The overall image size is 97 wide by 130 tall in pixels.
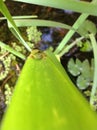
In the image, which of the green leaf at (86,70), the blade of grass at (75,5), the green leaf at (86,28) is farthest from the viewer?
the green leaf at (86,70)

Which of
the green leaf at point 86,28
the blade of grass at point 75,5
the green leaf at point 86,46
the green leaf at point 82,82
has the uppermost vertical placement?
the blade of grass at point 75,5

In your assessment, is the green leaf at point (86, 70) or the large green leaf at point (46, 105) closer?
the large green leaf at point (46, 105)

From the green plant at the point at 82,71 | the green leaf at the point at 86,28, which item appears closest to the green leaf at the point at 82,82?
the green plant at the point at 82,71

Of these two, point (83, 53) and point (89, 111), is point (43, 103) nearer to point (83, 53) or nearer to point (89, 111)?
point (89, 111)

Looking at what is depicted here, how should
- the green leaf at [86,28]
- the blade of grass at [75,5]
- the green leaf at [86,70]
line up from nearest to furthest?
the blade of grass at [75,5], the green leaf at [86,28], the green leaf at [86,70]

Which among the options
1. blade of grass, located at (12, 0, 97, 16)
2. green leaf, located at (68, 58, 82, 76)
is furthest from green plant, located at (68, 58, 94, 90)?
blade of grass, located at (12, 0, 97, 16)

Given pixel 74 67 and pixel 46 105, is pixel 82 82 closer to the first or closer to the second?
pixel 74 67

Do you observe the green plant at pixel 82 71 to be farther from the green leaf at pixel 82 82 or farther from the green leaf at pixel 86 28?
the green leaf at pixel 86 28

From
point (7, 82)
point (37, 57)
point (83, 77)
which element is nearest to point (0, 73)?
point (7, 82)
